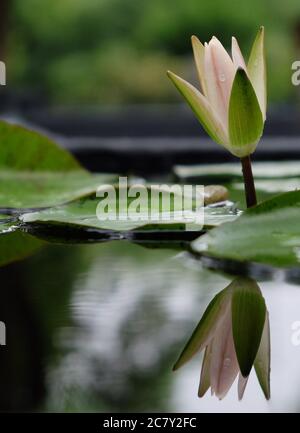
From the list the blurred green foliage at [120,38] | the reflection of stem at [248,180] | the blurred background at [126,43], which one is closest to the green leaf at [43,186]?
the reflection of stem at [248,180]

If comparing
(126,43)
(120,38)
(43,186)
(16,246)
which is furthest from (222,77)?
(120,38)

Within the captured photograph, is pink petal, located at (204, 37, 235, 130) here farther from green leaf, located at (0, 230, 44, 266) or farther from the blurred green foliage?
the blurred green foliage

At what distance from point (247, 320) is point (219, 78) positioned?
0.31 meters

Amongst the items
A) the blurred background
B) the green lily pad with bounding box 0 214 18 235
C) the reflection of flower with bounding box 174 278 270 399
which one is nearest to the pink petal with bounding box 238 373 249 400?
the reflection of flower with bounding box 174 278 270 399

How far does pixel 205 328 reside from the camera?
593 millimetres

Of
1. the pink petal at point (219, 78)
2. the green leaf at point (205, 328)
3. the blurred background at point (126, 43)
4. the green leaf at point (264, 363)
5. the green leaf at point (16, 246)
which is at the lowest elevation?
the green leaf at point (264, 363)

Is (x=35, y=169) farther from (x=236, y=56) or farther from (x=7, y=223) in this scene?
(x=236, y=56)

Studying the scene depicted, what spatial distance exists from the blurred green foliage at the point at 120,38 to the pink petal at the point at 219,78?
384 inches

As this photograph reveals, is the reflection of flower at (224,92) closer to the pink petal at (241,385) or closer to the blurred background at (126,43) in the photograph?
the pink petal at (241,385)

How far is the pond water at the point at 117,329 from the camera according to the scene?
0.47 meters

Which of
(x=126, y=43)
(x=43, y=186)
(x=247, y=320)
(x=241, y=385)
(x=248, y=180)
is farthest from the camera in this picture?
(x=126, y=43)

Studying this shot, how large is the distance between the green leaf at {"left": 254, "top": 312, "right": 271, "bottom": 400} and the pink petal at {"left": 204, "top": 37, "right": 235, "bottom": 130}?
32 cm

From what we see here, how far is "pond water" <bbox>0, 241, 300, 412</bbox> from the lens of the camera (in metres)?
0.47
